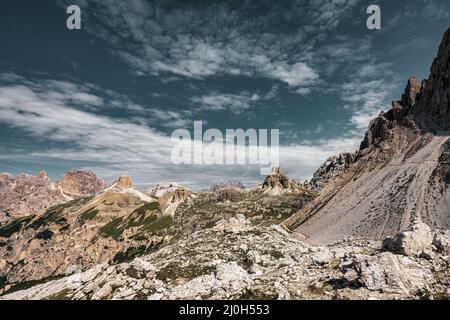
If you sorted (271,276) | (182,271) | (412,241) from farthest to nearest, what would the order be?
1. (182,271)
2. (271,276)
3. (412,241)

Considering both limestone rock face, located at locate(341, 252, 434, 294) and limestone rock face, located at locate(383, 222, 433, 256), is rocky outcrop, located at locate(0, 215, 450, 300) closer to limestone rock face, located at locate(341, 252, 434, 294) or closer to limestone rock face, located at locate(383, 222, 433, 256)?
limestone rock face, located at locate(341, 252, 434, 294)

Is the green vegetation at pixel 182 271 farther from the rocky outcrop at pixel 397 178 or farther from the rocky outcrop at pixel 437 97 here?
the rocky outcrop at pixel 437 97

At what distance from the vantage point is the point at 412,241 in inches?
1085

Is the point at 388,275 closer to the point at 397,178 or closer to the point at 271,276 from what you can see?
the point at 271,276

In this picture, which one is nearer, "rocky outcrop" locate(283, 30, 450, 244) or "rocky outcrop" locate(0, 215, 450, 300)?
"rocky outcrop" locate(0, 215, 450, 300)

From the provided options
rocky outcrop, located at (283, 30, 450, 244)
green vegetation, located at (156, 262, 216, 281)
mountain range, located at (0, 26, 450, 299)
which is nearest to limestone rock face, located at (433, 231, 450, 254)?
mountain range, located at (0, 26, 450, 299)

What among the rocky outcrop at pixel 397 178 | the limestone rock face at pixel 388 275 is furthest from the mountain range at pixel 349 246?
the rocky outcrop at pixel 397 178

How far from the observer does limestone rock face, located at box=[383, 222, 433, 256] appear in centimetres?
2728

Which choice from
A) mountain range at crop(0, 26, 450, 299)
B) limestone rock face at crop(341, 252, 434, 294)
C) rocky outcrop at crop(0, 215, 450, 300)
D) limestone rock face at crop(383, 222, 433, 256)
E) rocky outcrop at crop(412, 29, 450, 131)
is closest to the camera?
limestone rock face at crop(341, 252, 434, 294)

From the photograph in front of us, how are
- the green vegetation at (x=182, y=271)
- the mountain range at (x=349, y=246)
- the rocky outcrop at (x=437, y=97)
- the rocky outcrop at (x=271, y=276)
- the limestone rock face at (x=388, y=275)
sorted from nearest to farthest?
the limestone rock face at (x=388, y=275) → the rocky outcrop at (x=271, y=276) → the mountain range at (x=349, y=246) → the green vegetation at (x=182, y=271) → the rocky outcrop at (x=437, y=97)

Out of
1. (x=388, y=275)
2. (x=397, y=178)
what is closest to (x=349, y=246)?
(x=388, y=275)

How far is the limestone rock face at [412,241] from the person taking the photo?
1074 inches

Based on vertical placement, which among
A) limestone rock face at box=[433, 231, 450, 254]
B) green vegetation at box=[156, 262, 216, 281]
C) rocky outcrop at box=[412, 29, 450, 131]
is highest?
rocky outcrop at box=[412, 29, 450, 131]
